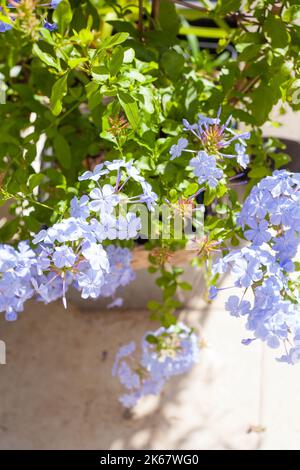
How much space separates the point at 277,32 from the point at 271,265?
0.41m

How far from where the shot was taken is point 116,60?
845 millimetres

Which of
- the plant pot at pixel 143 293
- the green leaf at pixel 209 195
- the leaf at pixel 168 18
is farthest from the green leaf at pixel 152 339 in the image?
the leaf at pixel 168 18

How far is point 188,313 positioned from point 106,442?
1.29ft

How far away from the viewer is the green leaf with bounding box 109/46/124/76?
0.84m

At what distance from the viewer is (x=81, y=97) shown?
1.06 meters

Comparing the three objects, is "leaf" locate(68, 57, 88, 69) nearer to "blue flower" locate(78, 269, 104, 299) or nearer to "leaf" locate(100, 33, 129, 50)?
"leaf" locate(100, 33, 129, 50)

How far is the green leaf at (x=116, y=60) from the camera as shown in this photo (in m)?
0.84

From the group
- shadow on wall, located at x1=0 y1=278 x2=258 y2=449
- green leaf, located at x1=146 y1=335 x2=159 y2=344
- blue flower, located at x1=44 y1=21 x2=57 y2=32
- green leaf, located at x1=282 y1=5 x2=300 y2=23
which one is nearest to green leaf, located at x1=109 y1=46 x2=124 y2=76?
blue flower, located at x1=44 y1=21 x2=57 y2=32

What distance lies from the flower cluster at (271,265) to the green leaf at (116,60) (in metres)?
0.25

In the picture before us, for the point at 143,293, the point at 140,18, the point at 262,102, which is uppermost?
the point at 140,18

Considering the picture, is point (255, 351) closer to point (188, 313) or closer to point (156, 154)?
point (188, 313)

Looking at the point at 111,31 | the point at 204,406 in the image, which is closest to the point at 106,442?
the point at 204,406

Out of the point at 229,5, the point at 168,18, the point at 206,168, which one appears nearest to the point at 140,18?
the point at 168,18

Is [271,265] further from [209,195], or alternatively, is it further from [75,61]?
[75,61]
